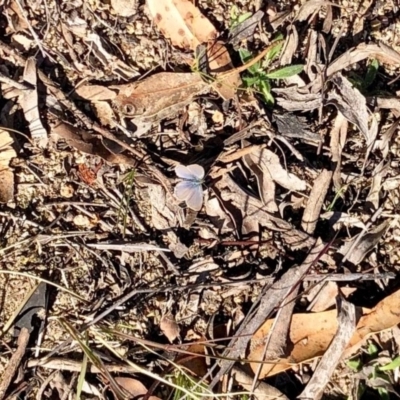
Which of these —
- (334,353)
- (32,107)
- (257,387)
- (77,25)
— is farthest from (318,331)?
(77,25)

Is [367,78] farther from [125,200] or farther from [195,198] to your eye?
[125,200]

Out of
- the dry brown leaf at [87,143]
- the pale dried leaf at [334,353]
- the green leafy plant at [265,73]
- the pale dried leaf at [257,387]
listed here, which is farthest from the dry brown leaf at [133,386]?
the green leafy plant at [265,73]

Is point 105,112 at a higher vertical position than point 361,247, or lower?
higher

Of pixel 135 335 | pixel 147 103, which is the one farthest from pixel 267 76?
pixel 135 335

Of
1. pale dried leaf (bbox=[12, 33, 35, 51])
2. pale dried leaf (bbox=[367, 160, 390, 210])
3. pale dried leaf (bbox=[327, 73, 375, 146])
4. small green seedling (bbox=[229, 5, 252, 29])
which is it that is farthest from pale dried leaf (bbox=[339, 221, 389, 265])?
pale dried leaf (bbox=[12, 33, 35, 51])

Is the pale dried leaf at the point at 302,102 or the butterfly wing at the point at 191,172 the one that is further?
the pale dried leaf at the point at 302,102

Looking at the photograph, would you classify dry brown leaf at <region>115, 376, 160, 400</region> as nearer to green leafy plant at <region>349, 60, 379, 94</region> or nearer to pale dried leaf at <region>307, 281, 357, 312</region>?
pale dried leaf at <region>307, 281, 357, 312</region>

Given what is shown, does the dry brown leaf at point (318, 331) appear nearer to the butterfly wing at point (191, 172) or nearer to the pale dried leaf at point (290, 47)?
the butterfly wing at point (191, 172)

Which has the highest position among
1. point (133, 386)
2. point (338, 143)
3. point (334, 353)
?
point (338, 143)
